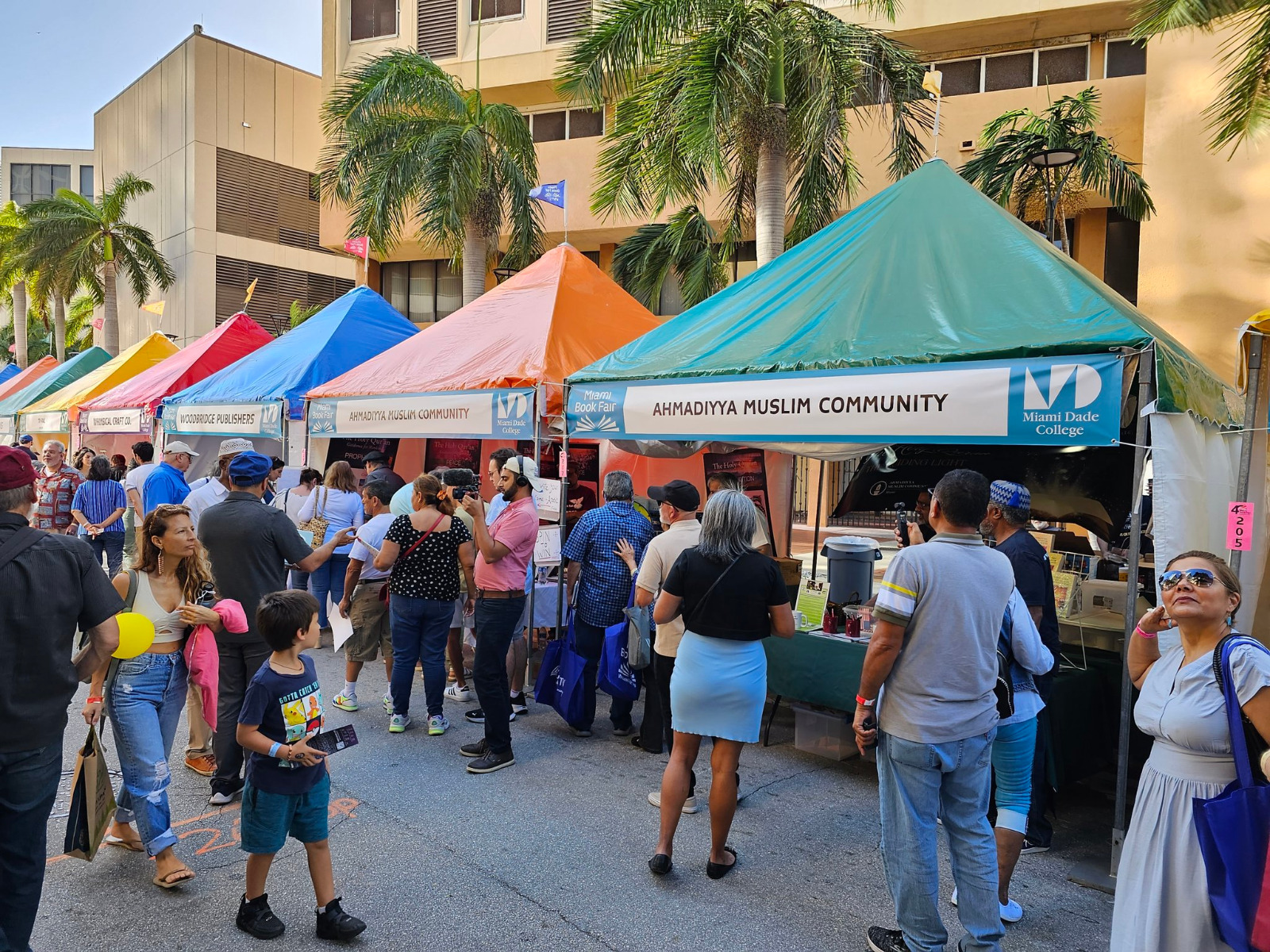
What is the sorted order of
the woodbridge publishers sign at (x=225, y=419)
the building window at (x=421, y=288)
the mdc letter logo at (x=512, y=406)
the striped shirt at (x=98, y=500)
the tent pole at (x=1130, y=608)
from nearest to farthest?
the tent pole at (x=1130, y=608) < the mdc letter logo at (x=512, y=406) < the striped shirt at (x=98, y=500) < the woodbridge publishers sign at (x=225, y=419) < the building window at (x=421, y=288)

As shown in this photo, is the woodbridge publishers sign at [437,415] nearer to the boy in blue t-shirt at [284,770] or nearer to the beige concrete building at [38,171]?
the boy in blue t-shirt at [284,770]

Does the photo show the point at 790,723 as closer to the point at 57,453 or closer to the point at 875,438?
the point at 875,438

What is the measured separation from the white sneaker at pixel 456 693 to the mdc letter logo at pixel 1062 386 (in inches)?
185

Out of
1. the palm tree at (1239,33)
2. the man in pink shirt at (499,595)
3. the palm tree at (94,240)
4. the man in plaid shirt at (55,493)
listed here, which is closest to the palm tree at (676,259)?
the palm tree at (1239,33)

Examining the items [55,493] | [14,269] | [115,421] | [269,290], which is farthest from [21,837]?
[14,269]

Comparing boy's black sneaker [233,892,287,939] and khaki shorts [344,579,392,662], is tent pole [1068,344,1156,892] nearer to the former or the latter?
boy's black sneaker [233,892,287,939]

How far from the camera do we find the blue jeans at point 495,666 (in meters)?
5.44

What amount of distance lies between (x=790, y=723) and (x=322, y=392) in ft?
20.6

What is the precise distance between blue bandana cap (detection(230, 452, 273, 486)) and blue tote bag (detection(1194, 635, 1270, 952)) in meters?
4.41

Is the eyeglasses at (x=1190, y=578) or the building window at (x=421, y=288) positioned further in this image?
the building window at (x=421, y=288)

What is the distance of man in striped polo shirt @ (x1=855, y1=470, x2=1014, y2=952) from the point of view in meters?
→ 3.19

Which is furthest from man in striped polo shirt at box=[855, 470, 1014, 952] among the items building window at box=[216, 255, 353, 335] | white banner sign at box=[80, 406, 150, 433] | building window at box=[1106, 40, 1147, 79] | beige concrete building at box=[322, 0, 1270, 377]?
building window at box=[216, 255, 353, 335]

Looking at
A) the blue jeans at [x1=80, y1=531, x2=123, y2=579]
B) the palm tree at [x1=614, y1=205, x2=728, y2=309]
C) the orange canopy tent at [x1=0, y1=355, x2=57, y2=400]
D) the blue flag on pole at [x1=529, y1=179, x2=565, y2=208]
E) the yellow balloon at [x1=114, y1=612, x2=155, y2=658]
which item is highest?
the palm tree at [x1=614, y1=205, x2=728, y2=309]

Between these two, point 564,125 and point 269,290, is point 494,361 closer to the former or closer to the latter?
point 564,125
